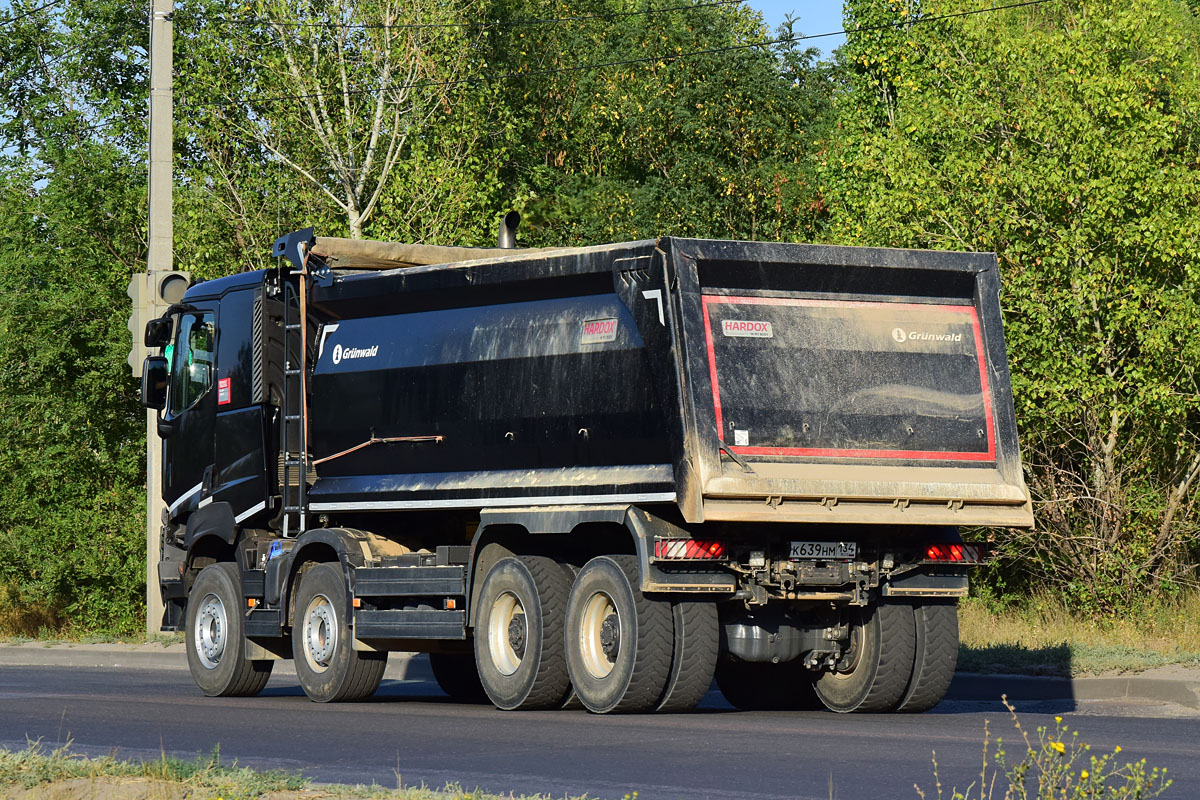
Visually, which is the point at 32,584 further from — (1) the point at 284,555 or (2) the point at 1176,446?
(2) the point at 1176,446

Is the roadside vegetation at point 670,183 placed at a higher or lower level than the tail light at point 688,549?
higher

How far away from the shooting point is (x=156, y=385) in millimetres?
16625

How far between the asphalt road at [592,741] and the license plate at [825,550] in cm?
105

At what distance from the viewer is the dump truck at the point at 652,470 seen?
Result: 11.6 meters

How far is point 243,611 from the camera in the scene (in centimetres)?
1507

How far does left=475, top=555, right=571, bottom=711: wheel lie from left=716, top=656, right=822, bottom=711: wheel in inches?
62.9

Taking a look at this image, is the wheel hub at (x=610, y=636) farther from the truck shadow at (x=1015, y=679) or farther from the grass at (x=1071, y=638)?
the grass at (x=1071, y=638)


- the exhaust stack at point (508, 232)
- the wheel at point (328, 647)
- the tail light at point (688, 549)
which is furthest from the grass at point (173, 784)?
the exhaust stack at point (508, 232)

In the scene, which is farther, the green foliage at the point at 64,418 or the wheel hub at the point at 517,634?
the green foliage at the point at 64,418

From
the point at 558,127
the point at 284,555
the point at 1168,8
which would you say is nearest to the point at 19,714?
→ the point at 284,555

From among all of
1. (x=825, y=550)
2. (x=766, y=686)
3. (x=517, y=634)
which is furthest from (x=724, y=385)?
(x=766, y=686)

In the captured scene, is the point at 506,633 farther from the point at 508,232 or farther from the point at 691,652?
the point at 508,232

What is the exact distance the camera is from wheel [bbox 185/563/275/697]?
1507 centimetres

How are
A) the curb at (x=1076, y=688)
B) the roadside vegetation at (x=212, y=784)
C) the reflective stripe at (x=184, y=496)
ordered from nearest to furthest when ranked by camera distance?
1. the roadside vegetation at (x=212, y=784)
2. the curb at (x=1076, y=688)
3. the reflective stripe at (x=184, y=496)
